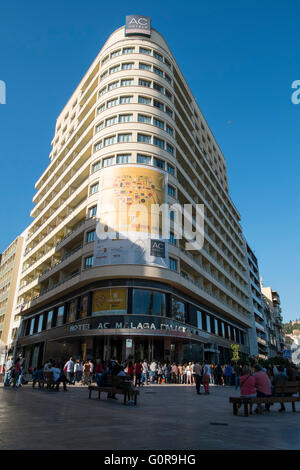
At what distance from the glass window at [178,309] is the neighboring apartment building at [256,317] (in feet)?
120

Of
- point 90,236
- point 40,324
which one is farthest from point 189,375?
point 40,324

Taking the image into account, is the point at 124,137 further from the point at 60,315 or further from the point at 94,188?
the point at 60,315

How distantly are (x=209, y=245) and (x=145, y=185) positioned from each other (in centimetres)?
1985

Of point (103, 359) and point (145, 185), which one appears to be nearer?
point (103, 359)

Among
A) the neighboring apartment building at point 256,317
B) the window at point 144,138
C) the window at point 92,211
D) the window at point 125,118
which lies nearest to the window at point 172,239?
the window at point 92,211

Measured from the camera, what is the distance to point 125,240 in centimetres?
3091

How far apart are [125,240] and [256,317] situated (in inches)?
2169

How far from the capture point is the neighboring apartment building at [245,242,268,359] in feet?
224

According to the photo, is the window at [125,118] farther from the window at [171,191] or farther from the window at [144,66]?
the window at [171,191]

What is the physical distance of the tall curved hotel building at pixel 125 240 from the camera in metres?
30.6

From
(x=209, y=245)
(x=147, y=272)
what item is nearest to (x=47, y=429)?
(x=147, y=272)
